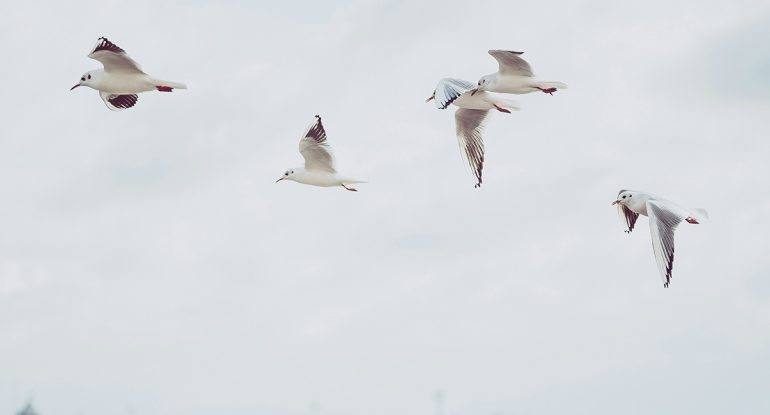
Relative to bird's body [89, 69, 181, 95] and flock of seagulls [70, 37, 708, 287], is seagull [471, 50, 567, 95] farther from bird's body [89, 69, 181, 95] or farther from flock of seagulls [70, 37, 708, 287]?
bird's body [89, 69, 181, 95]

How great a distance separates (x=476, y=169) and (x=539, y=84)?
2.39 meters

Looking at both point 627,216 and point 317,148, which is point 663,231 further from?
point 317,148

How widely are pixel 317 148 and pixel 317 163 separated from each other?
334mm

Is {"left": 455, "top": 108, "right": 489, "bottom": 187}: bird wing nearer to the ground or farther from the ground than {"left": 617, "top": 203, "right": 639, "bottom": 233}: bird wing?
farther from the ground

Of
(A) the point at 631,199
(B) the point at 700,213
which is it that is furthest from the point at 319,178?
(B) the point at 700,213

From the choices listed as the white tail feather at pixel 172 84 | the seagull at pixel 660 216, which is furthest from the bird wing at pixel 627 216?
the white tail feather at pixel 172 84

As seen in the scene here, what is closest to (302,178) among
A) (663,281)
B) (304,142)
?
(304,142)

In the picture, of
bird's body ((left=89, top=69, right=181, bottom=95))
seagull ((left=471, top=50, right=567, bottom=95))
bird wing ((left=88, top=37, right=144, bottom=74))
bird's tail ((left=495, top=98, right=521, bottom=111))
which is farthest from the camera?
bird's tail ((left=495, top=98, right=521, bottom=111))

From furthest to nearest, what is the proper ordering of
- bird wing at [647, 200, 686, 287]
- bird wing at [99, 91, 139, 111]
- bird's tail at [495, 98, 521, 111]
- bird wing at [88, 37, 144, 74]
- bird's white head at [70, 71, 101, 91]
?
bird wing at [99, 91, 139, 111], bird's tail at [495, 98, 521, 111], bird's white head at [70, 71, 101, 91], bird wing at [88, 37, 144, 74], bird wing at [647, 200, 686, 287]

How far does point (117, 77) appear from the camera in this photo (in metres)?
17.6

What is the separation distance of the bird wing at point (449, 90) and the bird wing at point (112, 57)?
3910 millimetres

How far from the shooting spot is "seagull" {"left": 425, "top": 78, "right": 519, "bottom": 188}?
17484 mm

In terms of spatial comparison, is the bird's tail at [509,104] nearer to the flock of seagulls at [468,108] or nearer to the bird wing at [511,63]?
the flock of seagulls at [468,108]

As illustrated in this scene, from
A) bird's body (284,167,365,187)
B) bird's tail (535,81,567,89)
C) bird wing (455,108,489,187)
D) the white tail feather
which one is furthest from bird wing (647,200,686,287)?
the white tail feather
